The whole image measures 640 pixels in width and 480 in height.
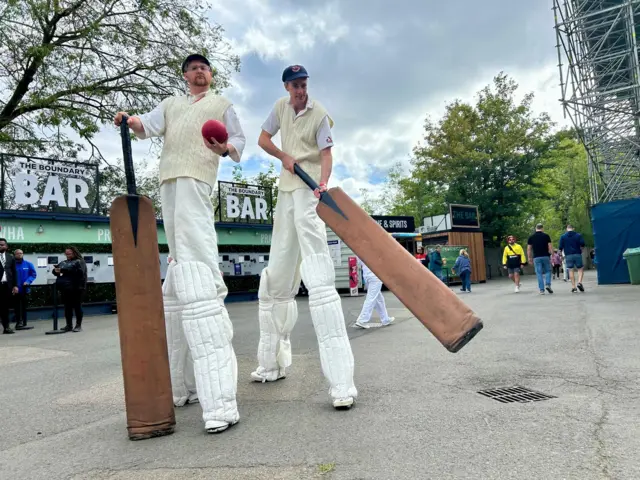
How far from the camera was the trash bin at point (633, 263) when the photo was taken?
1364 centimetres

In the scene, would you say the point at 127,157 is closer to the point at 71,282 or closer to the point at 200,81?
the point at 200,81

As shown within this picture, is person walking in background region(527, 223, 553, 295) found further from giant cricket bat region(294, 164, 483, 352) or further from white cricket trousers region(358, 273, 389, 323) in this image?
giant cricket bat region(294, 164, 483, 352)

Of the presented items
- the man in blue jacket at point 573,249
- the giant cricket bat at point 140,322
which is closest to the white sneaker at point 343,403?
the giant cricket bat at point 140,322

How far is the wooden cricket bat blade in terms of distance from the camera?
2600 mm

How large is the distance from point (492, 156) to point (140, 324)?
3212 cm

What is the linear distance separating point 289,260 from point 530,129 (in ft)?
107

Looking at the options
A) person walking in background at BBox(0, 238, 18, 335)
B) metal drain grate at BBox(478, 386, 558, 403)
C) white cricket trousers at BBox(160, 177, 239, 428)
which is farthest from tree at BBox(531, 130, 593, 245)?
white cricket trousers at BBox(160, 177, 239, 428)

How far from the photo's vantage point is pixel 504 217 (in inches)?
1273

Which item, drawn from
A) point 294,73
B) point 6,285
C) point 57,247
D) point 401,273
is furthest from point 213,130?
point 57,247

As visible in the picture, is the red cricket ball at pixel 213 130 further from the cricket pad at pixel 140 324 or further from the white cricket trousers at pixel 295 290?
the white cricket trousers at pixel 295 290

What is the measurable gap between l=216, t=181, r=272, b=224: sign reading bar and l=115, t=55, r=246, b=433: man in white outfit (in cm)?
1537

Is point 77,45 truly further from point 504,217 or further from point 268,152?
point 504,217

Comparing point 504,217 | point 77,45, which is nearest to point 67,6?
point 77,45

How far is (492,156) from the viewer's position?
31.7m
